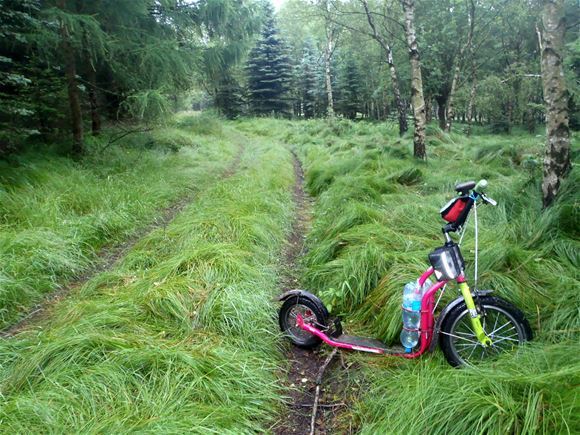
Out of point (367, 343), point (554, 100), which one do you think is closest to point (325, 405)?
point (367, 343)

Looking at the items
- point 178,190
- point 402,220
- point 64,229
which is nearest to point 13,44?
point 178,190

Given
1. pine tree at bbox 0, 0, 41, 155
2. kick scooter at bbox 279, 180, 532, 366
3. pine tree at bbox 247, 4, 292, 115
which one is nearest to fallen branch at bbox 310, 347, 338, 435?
kick scooter at bbox 279, 180, 532, 366

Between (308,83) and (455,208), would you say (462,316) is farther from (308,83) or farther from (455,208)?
(308,83)

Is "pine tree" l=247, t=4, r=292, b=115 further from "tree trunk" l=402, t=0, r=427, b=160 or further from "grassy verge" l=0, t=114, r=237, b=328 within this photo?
"tree trunk" l=402, t=0, r=427, b=160

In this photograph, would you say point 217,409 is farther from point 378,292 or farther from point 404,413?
point 378,292

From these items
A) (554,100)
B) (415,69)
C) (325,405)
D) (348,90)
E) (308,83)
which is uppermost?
(308,83)

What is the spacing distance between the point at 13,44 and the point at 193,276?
718cm

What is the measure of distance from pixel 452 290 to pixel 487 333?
61 cm

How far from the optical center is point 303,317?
3.68 m

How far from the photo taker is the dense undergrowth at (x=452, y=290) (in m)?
2.13

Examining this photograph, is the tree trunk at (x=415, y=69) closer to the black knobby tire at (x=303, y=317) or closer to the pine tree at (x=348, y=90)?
the black knobby tire at (x=303, y=317)

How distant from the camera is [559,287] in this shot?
11.2 feet

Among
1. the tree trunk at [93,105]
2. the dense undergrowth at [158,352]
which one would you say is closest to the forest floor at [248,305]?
the dense undergrowth at [158,352]

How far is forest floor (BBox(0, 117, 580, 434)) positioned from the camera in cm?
238
